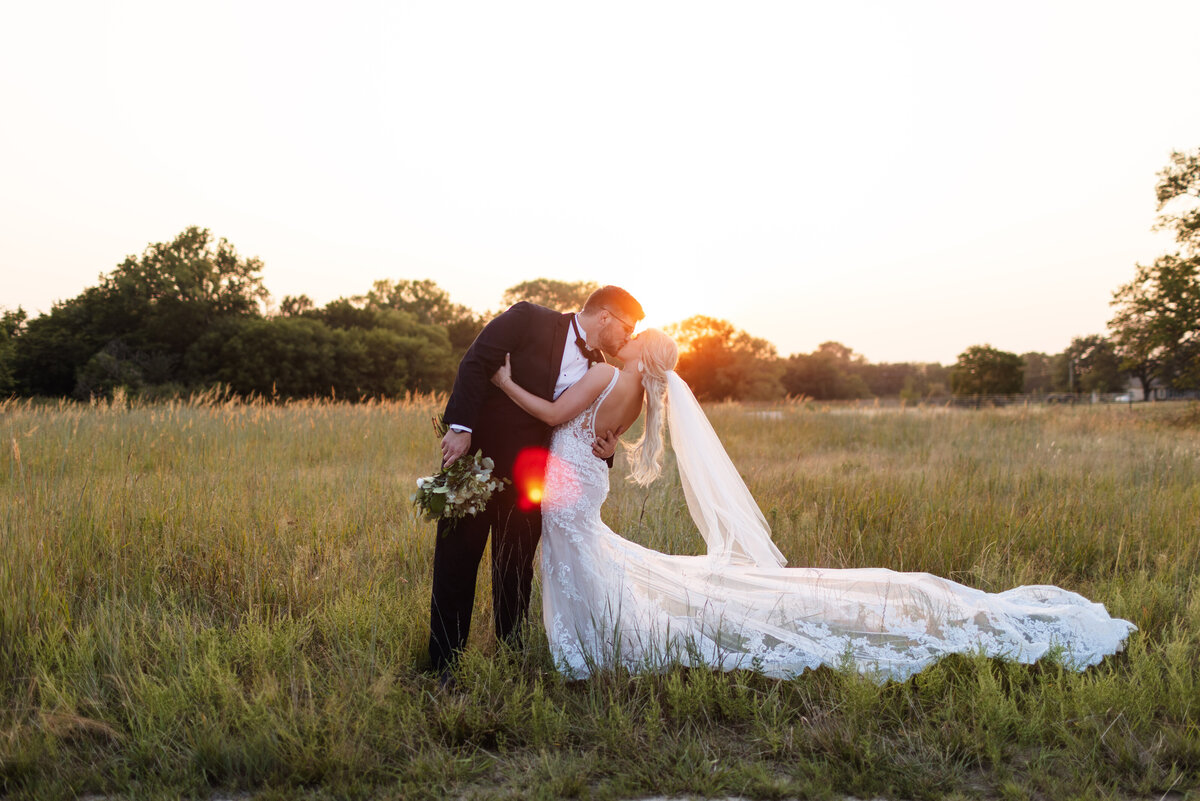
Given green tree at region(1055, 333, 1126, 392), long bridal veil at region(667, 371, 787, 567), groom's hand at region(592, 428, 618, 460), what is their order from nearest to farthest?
groom's hand at region(592, 428, 618, 460), long bridal veil at region(667, 371, 787, 567), green tree at region(1055, 333, 1126, 392)

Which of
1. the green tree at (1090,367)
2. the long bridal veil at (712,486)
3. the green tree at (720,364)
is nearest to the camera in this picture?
the long bridal veil at (712,486)

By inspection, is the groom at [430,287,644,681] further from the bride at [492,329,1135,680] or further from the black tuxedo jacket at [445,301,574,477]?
the bride at [492,329,1135,680]

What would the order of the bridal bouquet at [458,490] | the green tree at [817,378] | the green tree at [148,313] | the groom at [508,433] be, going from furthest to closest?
the green tree at [817,378]
the green tree at [148,313]
the groom at [508,433]
the bridal bouquet at [458,490]

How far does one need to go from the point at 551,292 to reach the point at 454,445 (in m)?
67.0

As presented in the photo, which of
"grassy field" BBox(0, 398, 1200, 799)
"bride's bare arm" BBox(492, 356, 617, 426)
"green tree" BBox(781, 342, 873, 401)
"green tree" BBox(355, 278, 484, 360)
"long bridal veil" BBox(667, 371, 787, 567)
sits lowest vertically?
"grassy field" BBox(0, 398, 1200, 799)

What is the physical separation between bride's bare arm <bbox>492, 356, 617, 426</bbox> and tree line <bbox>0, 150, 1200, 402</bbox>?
70.0 ft

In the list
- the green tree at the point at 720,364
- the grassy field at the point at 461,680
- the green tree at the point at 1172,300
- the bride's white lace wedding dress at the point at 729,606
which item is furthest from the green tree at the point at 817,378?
the bride's white lace wedding dress at the point at 729,606

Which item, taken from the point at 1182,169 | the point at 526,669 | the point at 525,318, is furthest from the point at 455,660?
the point at 1182,169

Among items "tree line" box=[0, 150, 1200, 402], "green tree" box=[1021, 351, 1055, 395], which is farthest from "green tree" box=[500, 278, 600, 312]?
"green tree" box=[1021, 351, 1055, 395]

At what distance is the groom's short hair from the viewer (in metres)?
3.58

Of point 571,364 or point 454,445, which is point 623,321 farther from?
point 454,445

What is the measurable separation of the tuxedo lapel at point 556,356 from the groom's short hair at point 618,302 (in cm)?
17

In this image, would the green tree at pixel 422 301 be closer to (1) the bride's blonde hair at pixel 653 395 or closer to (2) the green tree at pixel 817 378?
(2) the green tree at pixel 817 378

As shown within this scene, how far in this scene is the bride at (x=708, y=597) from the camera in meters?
3.56
